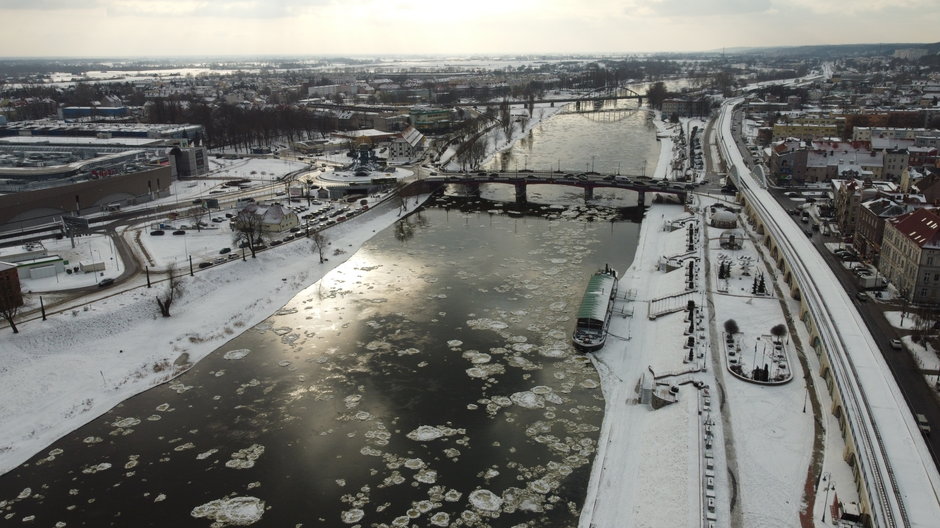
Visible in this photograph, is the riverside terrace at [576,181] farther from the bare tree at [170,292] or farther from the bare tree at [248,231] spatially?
the bare tree at [170,292]

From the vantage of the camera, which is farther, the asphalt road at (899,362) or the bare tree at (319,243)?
the bare tree at (319,243)

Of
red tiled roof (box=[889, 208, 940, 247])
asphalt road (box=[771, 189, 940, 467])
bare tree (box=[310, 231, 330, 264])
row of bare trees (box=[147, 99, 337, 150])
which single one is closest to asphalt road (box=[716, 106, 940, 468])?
asphalt road (box=[771, 189, 940, 467])

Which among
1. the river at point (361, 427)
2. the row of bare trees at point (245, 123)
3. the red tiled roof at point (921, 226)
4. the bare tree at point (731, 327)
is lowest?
the river at point (361, 427)

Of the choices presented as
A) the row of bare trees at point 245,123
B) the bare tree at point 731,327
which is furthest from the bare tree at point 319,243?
the row of bare trees at point 245,123

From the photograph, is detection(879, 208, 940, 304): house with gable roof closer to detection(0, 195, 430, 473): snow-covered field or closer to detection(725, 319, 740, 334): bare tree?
detection(725, 319, 740, 334): bare tree

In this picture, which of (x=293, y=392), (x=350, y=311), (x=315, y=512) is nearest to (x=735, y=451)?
(x=315, y=512)

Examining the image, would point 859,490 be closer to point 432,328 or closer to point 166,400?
point 432,328

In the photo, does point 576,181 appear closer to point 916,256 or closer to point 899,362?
point 916,256
